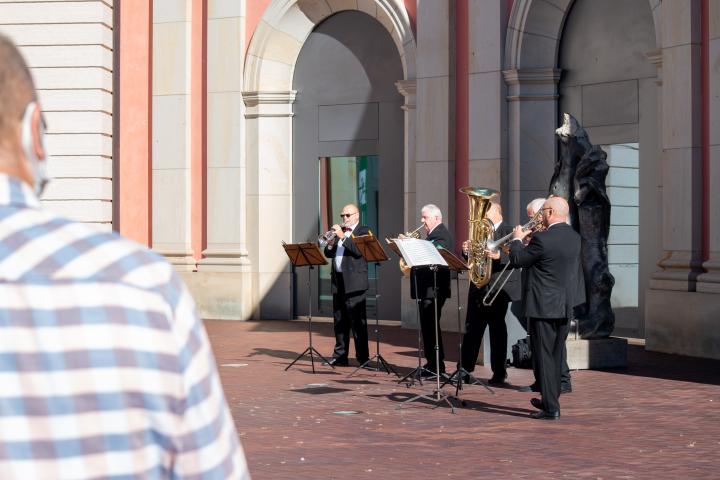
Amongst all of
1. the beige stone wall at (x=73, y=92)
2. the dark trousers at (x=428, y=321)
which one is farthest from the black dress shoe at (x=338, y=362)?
the beige stone wall at (x=73, y=92)

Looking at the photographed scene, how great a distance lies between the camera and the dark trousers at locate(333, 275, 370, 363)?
1385 cm

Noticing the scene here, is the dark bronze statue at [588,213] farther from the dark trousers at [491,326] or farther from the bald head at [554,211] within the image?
the bald head at [554,211]

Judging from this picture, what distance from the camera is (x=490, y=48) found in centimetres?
1845

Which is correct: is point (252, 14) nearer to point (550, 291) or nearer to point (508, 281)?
point (508, 281)

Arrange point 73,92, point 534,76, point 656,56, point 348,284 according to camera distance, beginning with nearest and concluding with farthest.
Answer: point 348,284
point 656,56
point 534,76
point 73,92

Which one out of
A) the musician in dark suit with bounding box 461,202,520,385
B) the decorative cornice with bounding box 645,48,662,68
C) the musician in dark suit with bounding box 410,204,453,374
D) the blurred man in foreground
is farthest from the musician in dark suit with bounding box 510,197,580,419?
the blurred man in foreground

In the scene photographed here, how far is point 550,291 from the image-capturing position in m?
10.2

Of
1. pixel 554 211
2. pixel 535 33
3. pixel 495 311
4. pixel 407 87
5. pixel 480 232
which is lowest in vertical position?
pixel 495 311

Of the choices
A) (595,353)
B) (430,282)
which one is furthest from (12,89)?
(595,353)

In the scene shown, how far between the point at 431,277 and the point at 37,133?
425 inches

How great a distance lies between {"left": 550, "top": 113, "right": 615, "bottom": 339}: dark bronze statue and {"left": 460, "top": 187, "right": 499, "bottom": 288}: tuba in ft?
6.67

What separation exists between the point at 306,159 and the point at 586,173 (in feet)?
29.2

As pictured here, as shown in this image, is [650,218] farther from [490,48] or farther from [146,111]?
[146,111]

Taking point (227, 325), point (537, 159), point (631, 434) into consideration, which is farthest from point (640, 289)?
point (631, 434)
